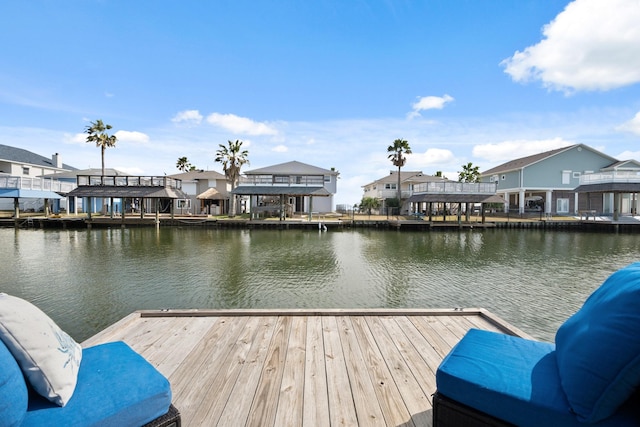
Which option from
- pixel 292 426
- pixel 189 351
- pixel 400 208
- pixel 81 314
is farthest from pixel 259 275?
pixel 400 208

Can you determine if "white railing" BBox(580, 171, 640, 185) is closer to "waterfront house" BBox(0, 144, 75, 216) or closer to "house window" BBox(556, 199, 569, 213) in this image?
"house window" BBox(556, 199, 569, 213)

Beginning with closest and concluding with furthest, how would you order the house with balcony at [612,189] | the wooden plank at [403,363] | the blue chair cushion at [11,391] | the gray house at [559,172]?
the blue chair cushion at [11,391], the wooden plank at [403,363], the house with balcony at [612,189], the gray house at [559,172]

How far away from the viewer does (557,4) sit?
1106cm

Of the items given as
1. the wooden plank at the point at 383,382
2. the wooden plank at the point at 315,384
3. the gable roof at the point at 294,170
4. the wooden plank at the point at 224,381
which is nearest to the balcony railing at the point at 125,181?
the gable roof at the point at 294,170

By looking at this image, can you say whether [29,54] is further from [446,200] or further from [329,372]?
[446,200]

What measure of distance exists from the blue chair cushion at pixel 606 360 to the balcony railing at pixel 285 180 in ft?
105

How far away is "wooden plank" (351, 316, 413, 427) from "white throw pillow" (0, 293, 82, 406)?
198 centimetres

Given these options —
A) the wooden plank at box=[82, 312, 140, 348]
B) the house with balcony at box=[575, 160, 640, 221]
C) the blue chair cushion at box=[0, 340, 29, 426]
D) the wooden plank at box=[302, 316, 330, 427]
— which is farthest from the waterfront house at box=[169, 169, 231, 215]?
the house with balcony at box=[575, 160, 640, 221]

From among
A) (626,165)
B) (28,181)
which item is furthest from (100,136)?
(626,165)

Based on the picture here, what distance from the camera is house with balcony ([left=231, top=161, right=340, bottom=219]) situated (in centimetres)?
3156

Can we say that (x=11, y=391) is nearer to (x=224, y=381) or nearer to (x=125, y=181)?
(x=224, y=381)

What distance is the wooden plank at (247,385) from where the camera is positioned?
2.21m

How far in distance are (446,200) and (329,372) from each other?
98.0 feet

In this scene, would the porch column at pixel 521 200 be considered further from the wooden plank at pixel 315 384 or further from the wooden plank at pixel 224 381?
the wooden plank at pixel 224 381
